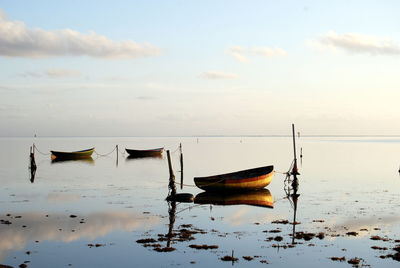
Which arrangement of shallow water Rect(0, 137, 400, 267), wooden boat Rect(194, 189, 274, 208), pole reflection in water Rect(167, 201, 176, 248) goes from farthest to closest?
1. wooden boat Rect(194, 189, 274, 208)
2. pole reflection in water Rect(167, 201, 176, 248)
3. shallow water Rect(0, 137, 400, 267)

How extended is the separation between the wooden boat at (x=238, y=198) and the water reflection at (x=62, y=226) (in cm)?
771

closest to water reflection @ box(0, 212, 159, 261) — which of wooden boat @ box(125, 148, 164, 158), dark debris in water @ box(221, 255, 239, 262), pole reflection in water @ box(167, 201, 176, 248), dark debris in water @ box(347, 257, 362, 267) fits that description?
pole reflection in water @ box(167, 201, 176, 248)

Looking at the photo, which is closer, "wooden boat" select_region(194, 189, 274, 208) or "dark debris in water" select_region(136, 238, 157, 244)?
"dark debris in water" select_region(136, 238, 157, 244)

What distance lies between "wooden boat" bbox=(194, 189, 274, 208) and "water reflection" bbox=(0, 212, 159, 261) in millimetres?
7706

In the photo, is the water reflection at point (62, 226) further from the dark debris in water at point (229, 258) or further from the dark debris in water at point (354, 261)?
the dark debris in water at point (354, 261)

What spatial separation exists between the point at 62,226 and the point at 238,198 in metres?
15.7

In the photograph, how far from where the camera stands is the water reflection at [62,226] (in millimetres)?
21938

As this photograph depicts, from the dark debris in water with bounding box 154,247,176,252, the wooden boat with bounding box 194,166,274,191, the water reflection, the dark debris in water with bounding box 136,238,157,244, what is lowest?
the water reflection

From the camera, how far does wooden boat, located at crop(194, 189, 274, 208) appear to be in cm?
3406

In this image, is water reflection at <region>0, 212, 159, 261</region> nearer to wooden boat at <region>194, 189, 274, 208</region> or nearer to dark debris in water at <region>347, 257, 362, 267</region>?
wooden boat at <region>194, 189, 274, 208</region>

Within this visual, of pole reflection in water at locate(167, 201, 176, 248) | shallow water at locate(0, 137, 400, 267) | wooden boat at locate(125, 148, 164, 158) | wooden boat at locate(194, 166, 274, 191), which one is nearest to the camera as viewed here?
shallow water at locate(0, 137, 400, 267)

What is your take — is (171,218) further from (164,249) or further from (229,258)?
(229,258)

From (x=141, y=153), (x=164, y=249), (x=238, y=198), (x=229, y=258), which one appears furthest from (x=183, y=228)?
(x=141, y=153)

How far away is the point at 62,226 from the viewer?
25172 millimetres
